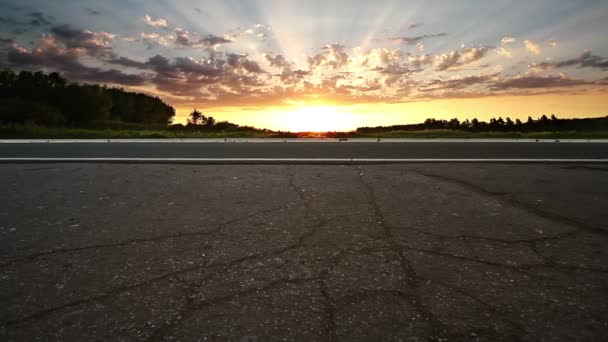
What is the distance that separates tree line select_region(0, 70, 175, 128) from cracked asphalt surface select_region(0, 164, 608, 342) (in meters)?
84.5

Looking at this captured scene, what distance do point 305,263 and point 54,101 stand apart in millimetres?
123450

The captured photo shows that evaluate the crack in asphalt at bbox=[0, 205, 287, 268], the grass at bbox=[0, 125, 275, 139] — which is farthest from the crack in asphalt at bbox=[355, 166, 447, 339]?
the grass at bbox=[0, 125, 275, 139]

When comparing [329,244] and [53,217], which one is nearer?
[329,244]

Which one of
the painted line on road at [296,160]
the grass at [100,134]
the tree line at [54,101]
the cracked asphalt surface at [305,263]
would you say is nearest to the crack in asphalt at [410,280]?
the cracked asphalt surface at [305,263]

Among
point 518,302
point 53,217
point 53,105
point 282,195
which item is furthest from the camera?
point 53,105

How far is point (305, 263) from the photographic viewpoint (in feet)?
9.00

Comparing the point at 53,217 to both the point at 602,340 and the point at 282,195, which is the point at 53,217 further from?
the point at 602,340

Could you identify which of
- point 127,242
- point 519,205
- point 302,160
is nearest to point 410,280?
point 127,242

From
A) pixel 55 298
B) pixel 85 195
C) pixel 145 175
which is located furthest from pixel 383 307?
pixel 145 175

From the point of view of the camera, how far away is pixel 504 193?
4930mm

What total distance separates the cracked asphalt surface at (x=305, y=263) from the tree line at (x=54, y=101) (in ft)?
277

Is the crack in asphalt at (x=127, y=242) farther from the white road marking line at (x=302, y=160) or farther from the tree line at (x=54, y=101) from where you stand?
the tree line at (x=54, y=101)

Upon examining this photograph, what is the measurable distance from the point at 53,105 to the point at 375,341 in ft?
404

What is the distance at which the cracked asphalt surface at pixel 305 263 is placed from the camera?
6.49 ft
